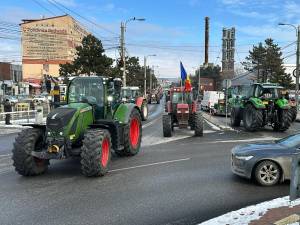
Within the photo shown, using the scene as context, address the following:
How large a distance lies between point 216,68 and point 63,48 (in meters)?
61.9

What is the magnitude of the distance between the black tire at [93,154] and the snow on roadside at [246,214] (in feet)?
12.9

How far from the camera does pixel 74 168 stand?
11.8 meters

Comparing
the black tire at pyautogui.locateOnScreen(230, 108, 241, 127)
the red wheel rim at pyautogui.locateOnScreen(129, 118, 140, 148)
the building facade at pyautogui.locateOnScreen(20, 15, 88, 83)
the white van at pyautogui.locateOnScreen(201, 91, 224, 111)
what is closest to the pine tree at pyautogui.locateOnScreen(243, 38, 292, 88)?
the white van at pyautogui.locateOnScreen(201, 91, 224, 111)

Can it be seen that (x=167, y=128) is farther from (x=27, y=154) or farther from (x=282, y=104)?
(x=27, y=154)

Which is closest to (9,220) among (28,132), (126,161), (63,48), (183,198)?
(183,198)

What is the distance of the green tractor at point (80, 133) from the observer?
33.8 feet

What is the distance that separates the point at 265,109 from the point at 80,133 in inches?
564

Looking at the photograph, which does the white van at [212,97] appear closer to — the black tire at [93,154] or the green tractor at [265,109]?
the green tractor at [265,109]

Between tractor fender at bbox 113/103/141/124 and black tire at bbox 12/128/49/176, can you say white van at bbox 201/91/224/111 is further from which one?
black tire at bbox 12/128/49/176

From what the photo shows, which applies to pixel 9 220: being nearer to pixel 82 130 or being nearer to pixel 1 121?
pixel 82 130

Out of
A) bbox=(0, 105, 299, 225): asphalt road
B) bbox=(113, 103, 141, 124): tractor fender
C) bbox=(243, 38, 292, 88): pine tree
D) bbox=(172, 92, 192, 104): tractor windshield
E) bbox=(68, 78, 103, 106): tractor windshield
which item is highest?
bbox=(243, 38, 292, 88): pine tree

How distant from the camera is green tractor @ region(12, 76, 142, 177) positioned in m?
10.3

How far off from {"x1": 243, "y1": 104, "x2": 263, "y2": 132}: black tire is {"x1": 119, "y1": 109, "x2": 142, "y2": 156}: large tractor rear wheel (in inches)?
374

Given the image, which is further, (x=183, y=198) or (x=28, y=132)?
(x=28, y=132)
